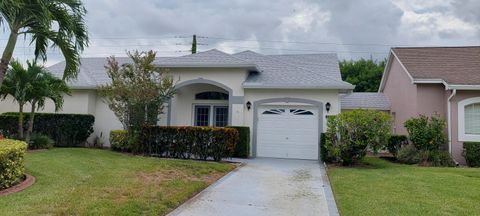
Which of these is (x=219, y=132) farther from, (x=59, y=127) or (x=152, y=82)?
(x=59, y=127)

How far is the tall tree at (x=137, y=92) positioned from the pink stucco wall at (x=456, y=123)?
12000 millimetres

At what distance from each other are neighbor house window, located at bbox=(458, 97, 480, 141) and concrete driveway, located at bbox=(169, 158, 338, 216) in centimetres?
720

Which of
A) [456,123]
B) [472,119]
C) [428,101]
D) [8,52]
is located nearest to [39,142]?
[8,52]

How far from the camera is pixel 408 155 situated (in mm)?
14766

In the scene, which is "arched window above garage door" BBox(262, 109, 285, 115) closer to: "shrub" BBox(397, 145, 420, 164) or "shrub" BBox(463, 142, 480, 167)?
"shrub" BBox(397, 145, 420, 164)

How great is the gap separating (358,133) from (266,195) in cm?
619

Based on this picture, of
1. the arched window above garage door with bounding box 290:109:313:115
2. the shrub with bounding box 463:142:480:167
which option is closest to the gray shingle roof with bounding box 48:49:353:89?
the arched window above garage door with bounding box 290:109:313:115

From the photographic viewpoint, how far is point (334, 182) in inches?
388

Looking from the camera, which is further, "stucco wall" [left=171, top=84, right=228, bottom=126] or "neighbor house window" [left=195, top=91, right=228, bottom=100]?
"neighbor house window" [left=195, top=91, right=228, bottom=100]

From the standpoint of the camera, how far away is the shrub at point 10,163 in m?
7.21

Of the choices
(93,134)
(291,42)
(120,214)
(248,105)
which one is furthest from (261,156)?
(291,42)

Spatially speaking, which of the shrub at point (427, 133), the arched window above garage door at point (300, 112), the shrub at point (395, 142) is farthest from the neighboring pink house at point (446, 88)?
the arched window above garage door at point (300, 112)

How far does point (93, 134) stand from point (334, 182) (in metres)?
13.2

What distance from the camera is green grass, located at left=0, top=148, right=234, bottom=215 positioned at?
20.6 ft
